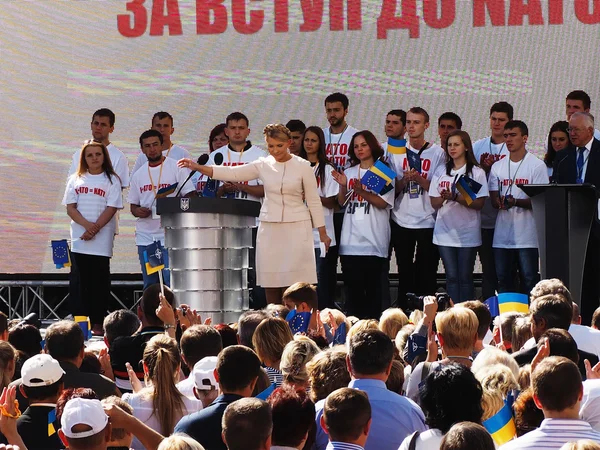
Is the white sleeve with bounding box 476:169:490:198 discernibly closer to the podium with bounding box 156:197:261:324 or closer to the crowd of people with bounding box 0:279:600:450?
the podium with bounding box 156:197:261:324

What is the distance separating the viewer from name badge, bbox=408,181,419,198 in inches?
357

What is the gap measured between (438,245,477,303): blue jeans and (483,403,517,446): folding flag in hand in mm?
5011

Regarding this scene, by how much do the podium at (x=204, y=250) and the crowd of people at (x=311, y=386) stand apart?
4.31ft

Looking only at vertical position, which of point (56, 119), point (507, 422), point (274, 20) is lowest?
point (507, 422)

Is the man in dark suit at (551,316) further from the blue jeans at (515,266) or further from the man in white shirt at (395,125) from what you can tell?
the man in white shirt at (395,125)

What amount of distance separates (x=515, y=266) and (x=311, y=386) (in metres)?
4.96

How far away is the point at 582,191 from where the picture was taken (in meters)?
6.98

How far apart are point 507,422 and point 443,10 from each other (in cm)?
667

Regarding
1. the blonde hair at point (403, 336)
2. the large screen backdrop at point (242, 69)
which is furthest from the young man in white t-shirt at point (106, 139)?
the blonde hair at point (403, 336)

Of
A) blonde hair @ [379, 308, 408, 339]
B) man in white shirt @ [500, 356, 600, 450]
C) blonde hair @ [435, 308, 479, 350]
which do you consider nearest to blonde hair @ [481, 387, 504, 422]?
man in white shirt @ [500, 356, 600, 450]

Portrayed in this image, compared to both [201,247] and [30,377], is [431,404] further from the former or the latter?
[201,247]

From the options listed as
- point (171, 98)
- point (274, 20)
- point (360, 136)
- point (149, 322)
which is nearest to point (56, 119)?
point (171, 98)

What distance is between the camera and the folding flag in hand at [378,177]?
28.4ft

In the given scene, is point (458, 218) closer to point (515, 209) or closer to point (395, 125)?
point (515, 209)
